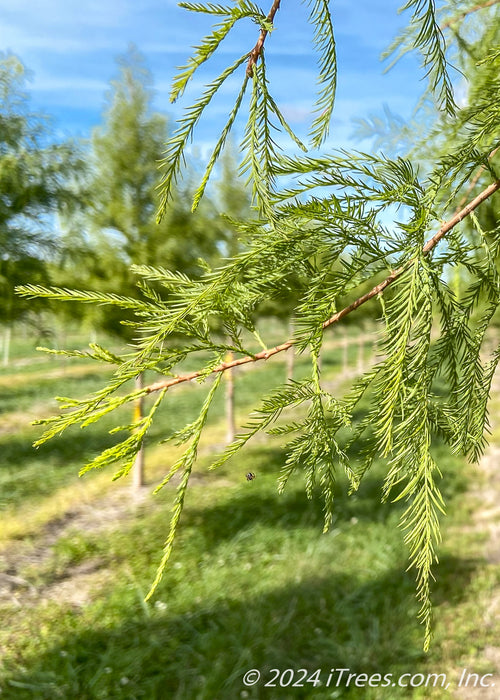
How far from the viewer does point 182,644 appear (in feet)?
18.2

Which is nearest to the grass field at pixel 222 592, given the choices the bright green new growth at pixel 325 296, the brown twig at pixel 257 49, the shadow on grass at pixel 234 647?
the shadow on grass at pixel 234 647

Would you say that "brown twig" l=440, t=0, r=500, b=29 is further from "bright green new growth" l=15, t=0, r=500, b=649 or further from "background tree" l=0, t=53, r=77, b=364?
"background tree" l=0, t=53, r=77, b=364

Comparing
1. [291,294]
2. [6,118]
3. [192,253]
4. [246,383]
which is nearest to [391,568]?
[192,253]

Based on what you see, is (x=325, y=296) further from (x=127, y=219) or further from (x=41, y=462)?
(x=41, y=462)

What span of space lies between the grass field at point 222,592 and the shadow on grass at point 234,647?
0.05 ft

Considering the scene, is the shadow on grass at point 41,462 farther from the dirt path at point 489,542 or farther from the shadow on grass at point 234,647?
the dirt path at point 489,542

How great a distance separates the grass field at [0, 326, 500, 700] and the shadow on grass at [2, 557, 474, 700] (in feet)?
0.05

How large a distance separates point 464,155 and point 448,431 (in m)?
0.82

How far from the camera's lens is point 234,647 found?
18.0 feet

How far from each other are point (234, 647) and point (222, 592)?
108cm

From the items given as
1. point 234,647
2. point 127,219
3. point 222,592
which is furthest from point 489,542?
point 127,219

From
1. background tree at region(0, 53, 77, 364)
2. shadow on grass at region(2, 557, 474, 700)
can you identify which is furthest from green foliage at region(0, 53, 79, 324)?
shadow on grass at region(2, 557, 474, 700)

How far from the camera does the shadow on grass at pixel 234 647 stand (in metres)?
5.01

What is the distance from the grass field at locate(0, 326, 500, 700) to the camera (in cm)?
521
